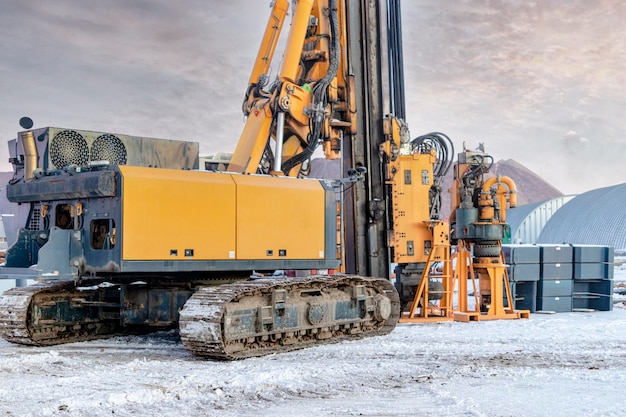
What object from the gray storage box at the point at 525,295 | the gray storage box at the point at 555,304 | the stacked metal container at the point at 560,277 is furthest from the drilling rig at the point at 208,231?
the gray storage box at the point at 555,304

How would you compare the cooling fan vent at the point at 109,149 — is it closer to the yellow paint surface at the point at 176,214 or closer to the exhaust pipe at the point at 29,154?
the exhaust pipe at the point at 29,154

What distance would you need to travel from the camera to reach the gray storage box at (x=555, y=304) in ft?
55.5

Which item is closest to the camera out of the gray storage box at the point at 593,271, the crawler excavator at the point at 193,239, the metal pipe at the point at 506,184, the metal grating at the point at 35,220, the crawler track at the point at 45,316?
the crawler excavator at the point at 193,239

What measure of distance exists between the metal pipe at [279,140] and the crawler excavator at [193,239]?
0.08 feet

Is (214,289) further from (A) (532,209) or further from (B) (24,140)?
(A) (532,209)

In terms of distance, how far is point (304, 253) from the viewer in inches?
441

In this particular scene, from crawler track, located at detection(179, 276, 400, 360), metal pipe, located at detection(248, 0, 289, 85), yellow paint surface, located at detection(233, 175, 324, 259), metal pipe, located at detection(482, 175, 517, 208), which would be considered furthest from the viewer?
metal pipe, located at detection(482, 175, 517, 208)

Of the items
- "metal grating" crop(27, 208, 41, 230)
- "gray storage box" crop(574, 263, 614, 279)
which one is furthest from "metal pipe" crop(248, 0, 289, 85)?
"gray storage box" crop(574, 263, 614, 279)

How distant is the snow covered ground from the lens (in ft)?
23.2

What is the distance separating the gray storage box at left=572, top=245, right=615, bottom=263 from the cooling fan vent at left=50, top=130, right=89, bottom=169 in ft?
37.1

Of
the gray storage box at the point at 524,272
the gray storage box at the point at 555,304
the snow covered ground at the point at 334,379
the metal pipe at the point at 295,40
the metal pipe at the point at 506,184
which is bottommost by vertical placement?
the snow covered ground at the point at 334,379

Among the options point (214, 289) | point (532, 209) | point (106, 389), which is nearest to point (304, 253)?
point (214, 289)

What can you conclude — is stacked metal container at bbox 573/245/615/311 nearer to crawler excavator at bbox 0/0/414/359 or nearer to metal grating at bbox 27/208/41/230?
crawler excavator at bbox 0/0/414/359

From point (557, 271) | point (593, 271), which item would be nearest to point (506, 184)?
point (557, 271)
